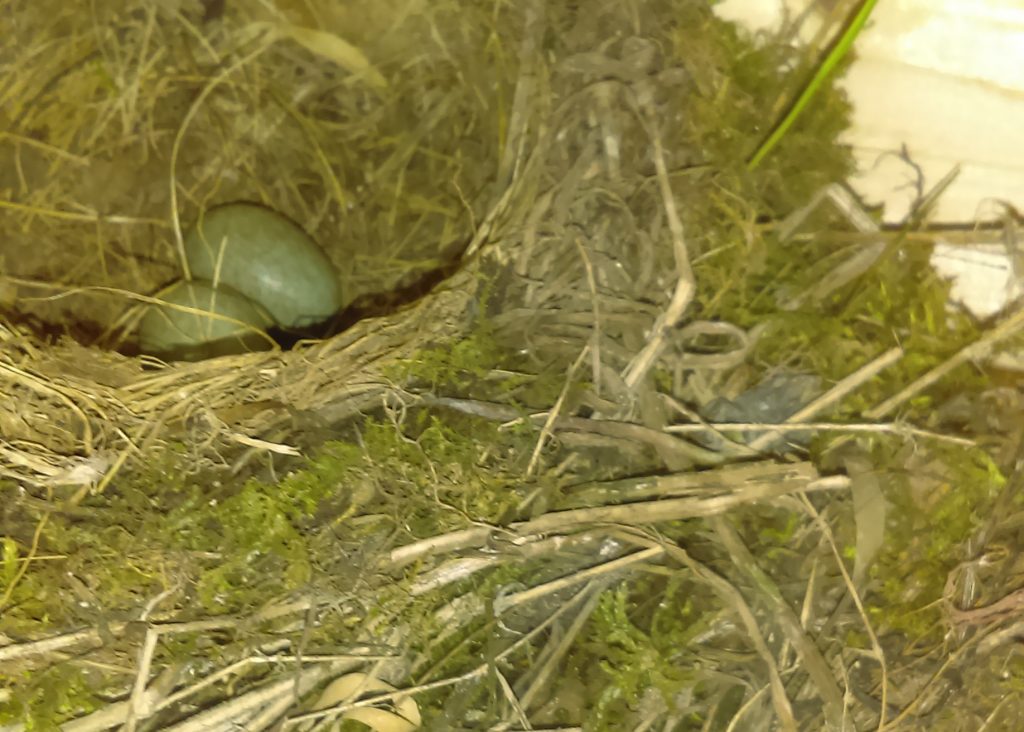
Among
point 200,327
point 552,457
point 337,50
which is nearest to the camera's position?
point 552,457

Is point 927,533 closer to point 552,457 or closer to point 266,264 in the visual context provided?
point 552,457

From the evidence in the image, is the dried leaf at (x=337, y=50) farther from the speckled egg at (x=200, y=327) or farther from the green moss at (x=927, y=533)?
the green moss at (x=927, y=533)

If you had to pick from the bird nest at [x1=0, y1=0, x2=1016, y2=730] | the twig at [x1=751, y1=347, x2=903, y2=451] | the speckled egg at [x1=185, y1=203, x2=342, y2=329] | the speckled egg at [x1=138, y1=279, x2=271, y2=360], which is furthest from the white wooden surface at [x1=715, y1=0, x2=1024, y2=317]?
the speckled egg at [x1=138, y1=279, x2=271, y2=360]

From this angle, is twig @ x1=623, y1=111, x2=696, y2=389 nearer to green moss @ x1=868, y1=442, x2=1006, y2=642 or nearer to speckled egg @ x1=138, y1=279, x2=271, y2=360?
green moss @ x1=868, y1=442, x2=1006, y2=642

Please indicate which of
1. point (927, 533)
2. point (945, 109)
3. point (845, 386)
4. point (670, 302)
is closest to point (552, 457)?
point (670, 302)

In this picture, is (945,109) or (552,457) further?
(945,109)

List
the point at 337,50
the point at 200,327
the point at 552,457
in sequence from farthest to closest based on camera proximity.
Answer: the point at 337,50 → the point at 200,327 → the point at 552,457

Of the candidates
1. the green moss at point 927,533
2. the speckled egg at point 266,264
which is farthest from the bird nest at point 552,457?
the speckled egg at point 266,264
